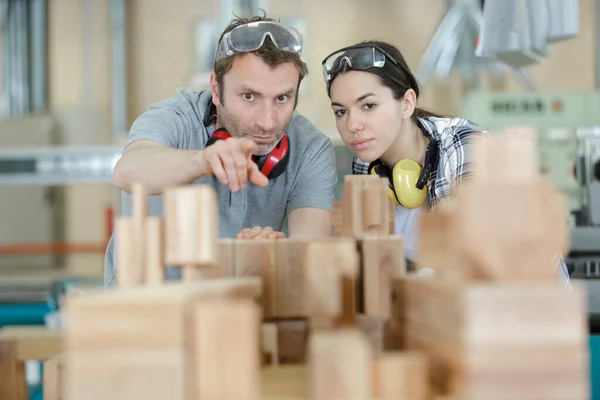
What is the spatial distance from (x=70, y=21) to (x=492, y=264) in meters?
6.69

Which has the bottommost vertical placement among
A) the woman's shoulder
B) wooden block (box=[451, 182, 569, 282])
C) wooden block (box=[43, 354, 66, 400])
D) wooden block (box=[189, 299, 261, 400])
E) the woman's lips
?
wooden block (box=[43, 354, 66, 400])

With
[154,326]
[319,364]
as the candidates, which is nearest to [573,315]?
[319,364]

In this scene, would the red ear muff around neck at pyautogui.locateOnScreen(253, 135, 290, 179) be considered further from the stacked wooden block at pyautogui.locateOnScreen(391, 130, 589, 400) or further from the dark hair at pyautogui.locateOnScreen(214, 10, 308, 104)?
the stacked wooden block at pyautogui.locateOnScreen(391, 130, 589, 400)

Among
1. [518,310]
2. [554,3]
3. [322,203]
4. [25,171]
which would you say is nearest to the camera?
[518,310]

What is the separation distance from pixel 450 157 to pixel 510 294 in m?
1.16

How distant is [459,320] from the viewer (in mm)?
686

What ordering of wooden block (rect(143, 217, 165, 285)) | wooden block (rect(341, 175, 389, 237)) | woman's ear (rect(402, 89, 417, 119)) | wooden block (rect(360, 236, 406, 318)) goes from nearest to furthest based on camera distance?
1. wooden block (rect(143, 217, 165, 285))
2. wooden block (rect(360, 236, 406, 318))
3. wooden block (rect(341, 175, 389, 237))
4. woman's ear (rect(402, 89, 417, 119))

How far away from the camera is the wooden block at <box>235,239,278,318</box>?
3.34 ft

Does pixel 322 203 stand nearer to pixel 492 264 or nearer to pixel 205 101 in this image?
pixel 205 101

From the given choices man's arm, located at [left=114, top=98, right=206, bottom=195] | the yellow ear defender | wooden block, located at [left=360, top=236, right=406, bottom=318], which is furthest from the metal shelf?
wooden block, located at [left=360, top=236, right=406, bottom=318]

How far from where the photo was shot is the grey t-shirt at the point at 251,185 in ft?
6.14

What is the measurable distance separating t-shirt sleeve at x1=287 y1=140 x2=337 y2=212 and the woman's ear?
0.80 ft

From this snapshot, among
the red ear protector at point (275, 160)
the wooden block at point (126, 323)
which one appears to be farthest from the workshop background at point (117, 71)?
the wooden block at point (126, 323)

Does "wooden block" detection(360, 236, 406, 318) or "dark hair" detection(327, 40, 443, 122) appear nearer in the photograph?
"wooden block" detection(360, 236, 406, 318)
